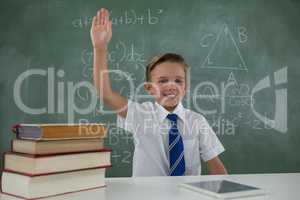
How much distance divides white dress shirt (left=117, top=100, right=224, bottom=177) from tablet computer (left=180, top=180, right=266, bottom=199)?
28.6 inches

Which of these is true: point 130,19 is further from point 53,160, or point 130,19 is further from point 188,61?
point 53,160

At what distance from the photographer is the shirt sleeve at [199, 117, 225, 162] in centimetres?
173

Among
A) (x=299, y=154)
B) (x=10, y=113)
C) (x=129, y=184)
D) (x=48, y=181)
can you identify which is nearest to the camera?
(x=48, y=181)

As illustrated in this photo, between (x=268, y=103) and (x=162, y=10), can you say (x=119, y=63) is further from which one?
(x=268, y=103)

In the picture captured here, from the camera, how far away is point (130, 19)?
345 centimetres

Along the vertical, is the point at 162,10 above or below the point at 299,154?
above

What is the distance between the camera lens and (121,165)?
11.1 feet

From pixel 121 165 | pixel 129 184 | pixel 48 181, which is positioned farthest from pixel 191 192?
pixel 121 165

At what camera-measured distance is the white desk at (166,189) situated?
0.82 metres

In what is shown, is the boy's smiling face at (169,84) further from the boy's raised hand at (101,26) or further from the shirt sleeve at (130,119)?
the boy's raised hand at (101,26)

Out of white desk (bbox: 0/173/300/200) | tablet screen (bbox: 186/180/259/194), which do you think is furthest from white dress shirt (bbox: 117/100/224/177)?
tablet screen (bbox: 186/180/259/194)

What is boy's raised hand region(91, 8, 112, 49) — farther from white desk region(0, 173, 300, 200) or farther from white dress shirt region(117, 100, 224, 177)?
white dress shirt region(117, 100, 224, 177)

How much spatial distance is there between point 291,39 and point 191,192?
124 inches

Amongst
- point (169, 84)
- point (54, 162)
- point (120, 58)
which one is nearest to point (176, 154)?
point (169, 84)
